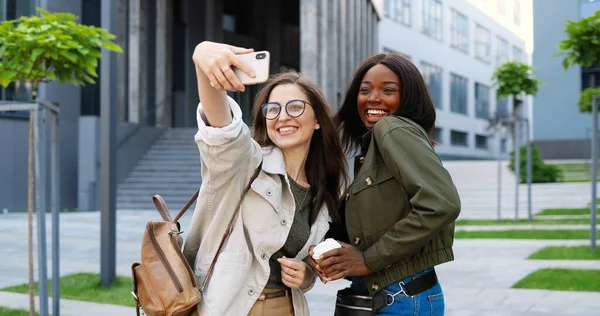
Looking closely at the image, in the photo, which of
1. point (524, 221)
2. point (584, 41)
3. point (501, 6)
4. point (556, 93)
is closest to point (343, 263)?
point (584, 41)

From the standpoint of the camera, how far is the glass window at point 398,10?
154 feet

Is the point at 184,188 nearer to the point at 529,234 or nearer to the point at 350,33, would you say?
the point at 350,33

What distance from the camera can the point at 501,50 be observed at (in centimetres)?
7025

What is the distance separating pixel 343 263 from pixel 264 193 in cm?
37

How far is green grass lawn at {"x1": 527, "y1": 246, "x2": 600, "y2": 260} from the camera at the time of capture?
10375 mm

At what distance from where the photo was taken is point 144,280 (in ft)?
8.21

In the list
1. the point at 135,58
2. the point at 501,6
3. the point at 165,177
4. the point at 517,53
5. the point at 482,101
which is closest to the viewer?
the point at 165,177

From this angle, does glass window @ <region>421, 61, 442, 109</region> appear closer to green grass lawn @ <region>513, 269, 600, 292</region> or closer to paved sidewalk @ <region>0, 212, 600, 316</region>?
paved sidewalk @ <region>0, 212, 600, 316</region>

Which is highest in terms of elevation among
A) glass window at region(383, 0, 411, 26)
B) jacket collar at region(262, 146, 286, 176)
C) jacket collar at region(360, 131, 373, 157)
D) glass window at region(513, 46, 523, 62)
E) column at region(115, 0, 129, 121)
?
glass window at region(513, 46, 523, 62)

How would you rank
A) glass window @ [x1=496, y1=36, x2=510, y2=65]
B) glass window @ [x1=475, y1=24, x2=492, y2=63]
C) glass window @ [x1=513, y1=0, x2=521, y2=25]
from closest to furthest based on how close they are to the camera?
1. glass window @ [x1=475, y1=24, x2=492, y2=63]
2. glass window @ [x1=496, y1=36, x2=510, y2=65]
3. glass window @ [x1=513, y1=0, x2=521, y2=25]

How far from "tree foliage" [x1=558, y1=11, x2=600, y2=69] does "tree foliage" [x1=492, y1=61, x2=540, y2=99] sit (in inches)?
299

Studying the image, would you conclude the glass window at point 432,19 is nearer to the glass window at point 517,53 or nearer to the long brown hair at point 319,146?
the glass window at point 517,53

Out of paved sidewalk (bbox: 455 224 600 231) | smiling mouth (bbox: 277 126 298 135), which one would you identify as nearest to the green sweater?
smiling mouth (bbox: 277 126 298 135)

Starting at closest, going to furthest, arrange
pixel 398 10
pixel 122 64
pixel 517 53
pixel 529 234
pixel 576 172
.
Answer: pixel 529 234 → pixel 122 64 → pixel 576 172 → pixel 398 10 → pixel 517 53
